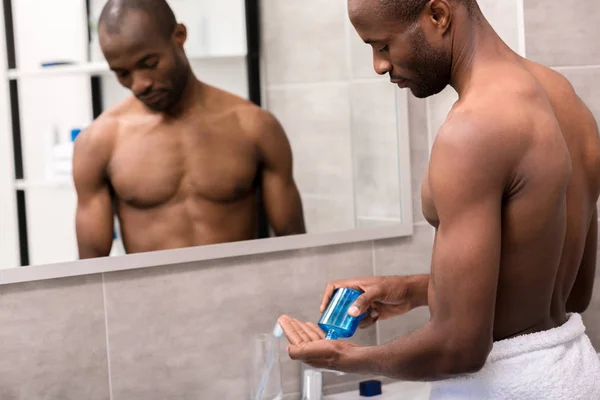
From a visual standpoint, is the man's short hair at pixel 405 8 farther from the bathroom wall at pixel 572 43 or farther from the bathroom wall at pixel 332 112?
the bathroom wall at pixel 572 43

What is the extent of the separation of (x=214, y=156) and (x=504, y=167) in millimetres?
734

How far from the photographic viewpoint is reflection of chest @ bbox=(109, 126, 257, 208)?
5.19 feet

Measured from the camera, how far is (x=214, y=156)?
165cm

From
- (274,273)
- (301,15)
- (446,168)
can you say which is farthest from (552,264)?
(301,15)

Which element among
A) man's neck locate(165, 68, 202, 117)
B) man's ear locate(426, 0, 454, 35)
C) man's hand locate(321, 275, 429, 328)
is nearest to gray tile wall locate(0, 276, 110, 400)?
man's neck locate(165, 68, 202, 117)

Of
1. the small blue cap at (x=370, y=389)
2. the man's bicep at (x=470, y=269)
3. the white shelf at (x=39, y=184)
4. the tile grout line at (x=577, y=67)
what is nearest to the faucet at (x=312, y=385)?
the small blue cap at (x=370, y=389)

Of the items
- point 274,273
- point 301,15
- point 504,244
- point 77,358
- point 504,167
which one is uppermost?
point 301,15

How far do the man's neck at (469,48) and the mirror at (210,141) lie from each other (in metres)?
0.62

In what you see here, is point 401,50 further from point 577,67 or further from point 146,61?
point 577,67

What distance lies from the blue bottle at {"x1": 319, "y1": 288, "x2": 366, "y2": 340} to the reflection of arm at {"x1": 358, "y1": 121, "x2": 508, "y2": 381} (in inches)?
9.6

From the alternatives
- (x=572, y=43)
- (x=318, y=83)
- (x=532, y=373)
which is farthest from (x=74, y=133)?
(x=572, y=43)

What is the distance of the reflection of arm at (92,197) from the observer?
1531 millimetres

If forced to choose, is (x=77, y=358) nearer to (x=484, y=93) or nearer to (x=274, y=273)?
(x=274, y=273)

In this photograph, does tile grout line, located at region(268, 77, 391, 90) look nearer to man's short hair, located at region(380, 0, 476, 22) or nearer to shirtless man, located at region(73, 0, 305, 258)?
shirtless man, located at region(73, 0, 305, 258)
